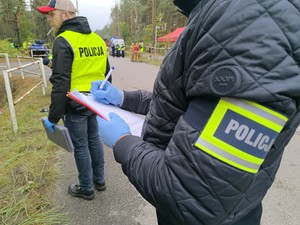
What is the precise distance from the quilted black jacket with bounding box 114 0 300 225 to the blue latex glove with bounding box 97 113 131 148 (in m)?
0.12

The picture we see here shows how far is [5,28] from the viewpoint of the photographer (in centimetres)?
3759

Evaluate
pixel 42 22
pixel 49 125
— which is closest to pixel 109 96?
pixel 49 125

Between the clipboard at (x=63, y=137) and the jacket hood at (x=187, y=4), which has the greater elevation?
the jacket hood at (x=187, y=4)

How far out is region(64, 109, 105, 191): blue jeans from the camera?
104 inches

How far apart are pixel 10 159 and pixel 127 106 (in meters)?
2.79

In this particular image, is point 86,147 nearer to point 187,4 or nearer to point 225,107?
point 187,4

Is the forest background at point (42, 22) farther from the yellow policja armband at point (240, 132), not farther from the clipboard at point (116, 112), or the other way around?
the yellow policja armband at point (240, 132)

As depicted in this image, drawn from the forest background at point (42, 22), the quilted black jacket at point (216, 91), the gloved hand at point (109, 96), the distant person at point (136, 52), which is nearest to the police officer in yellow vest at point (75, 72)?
the gloved hand at point (109, 96)

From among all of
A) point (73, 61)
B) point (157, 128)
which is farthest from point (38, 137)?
point (157, 128)

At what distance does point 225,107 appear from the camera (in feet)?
2.11

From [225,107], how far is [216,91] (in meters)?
0.05

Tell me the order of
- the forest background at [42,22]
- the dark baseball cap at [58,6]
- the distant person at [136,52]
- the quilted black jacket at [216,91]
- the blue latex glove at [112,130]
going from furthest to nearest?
1. the forest background at [42,22]
2. the distant person at [136,52]
3. the dark baseball cap at [58,6]
4. the blue latex glove at [112,130]
5. the quilted black jacket at [216,91]

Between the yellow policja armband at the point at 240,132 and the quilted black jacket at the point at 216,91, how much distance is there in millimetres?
19

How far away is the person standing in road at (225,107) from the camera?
0.62 m
